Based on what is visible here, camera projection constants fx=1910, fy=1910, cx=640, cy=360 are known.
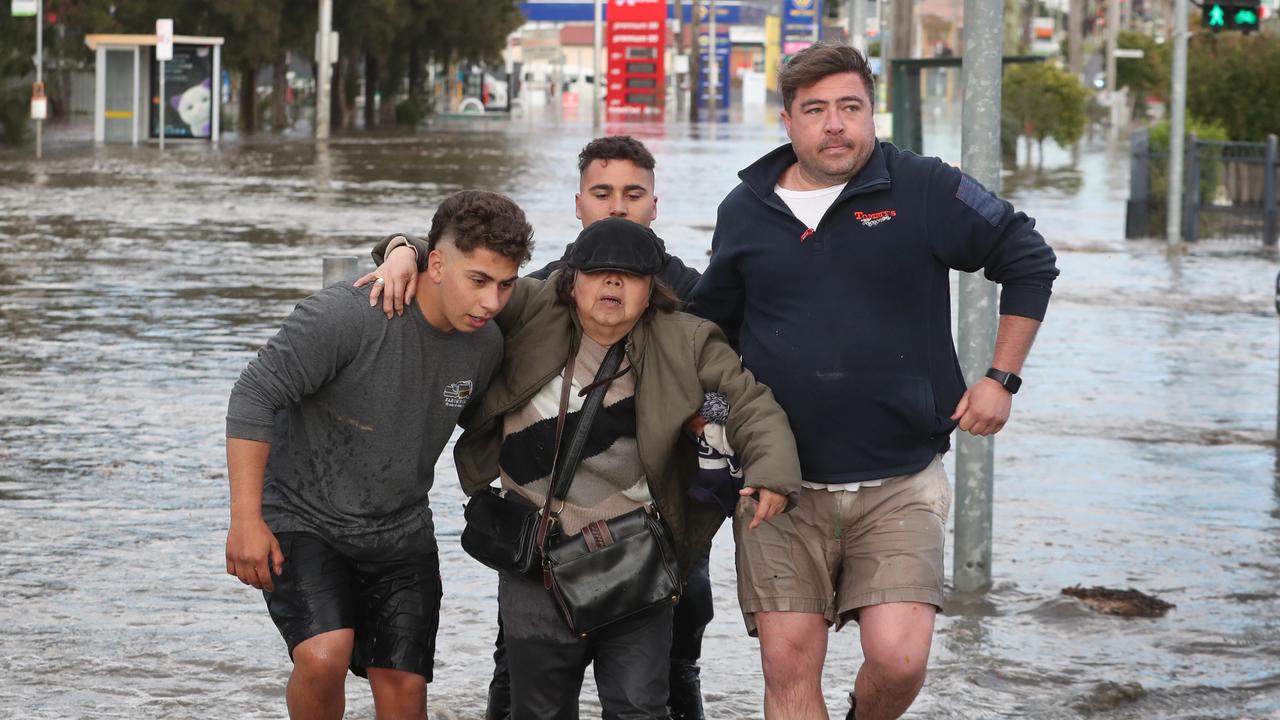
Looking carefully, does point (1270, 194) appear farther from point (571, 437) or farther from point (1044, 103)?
point (571, 437)

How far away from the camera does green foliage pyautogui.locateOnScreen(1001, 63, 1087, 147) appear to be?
3847cm

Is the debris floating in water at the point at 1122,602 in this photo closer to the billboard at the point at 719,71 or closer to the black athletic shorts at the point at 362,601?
the black athletic shorts at the point at 362,601

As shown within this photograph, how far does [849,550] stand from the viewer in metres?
4.29

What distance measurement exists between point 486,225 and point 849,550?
1.10 metres

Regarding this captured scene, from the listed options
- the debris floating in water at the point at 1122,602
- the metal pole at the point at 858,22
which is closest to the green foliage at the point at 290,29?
the metal pole at the point at 858,22

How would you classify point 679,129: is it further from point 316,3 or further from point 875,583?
point 875,583

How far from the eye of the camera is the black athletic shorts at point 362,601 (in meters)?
4.16

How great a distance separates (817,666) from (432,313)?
1149 mm

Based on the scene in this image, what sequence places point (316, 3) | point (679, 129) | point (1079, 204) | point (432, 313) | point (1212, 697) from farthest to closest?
1. point (679, 129)
2. point (316, 3)
3. point (1079, 204)
4. point (1212, 697)
5. point (432, 313)

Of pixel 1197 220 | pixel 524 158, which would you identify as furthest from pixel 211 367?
pixel 524 158

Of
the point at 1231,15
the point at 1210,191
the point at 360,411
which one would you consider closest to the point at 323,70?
the point at 1210,191

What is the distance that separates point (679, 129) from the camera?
55625 mm

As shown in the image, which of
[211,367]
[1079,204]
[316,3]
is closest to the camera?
[211,367]

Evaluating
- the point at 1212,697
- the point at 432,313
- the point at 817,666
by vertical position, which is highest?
the point at 432,313
